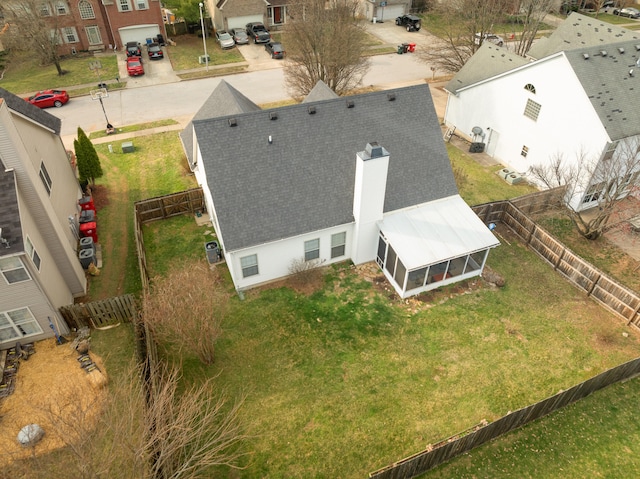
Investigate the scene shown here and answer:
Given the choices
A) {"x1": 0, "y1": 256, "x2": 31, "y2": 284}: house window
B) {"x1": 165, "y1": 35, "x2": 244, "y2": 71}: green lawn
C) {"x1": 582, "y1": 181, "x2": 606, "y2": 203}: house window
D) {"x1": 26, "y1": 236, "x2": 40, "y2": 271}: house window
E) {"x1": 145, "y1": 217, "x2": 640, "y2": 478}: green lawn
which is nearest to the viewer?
{"x1": 145, "y1": 217, "x2": 640, "y2": 478}: green lawn

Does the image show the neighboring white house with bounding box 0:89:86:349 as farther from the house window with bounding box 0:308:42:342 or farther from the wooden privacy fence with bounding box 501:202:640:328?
the wooden privacy fence with bounding box 501:202:640:328

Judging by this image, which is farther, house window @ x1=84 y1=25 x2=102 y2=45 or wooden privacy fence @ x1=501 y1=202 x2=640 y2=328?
house window @ x1=84 y1=25 x2=102 y2=45

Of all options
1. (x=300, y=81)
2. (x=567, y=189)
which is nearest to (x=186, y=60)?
(x=300, y=81)

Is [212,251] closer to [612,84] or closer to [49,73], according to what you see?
[612,84]

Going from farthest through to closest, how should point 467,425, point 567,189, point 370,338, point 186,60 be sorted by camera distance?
point 186,60, point 567,189, point 370,338, point 467,425

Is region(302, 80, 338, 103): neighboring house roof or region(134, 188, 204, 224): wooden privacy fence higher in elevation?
region(302, 80, 338, 103): neighboring house roof

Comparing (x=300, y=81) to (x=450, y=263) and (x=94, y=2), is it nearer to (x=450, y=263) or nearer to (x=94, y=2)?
(x=450, y=263)

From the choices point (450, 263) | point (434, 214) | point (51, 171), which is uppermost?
point (51, 171)

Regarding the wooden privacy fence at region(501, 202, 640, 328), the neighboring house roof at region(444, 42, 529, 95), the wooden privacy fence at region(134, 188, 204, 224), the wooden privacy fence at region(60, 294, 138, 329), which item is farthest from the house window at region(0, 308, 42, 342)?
the neighboring house roof at region(444, 42, 529, 95)
